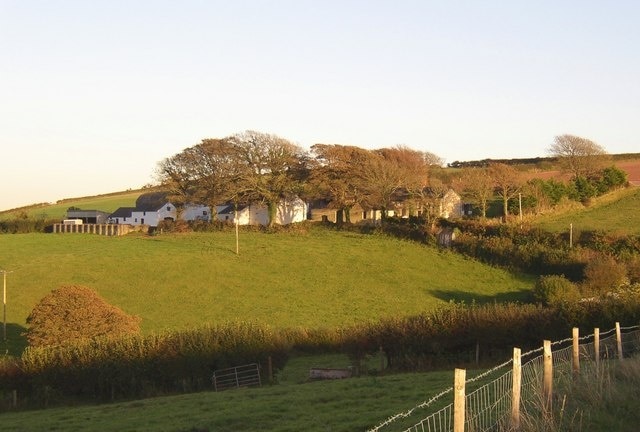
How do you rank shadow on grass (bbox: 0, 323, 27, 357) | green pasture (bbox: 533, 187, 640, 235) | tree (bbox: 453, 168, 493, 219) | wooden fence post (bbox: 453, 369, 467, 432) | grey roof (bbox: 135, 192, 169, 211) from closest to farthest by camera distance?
wooden fence post (bbox: 453, 369, 467, 432) → shadow on grass (bbox: 0, 323, 27, 357) → green pasture (bbox: 533, 187, 640, 235) → tree (bbox: 453, 168, 493, 219) → grey roof (bbox: 135, 192, 169, 211)

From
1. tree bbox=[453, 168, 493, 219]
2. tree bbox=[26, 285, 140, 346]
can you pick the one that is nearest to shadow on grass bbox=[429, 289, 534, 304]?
tree bbox=[453, 168, 493, 219]

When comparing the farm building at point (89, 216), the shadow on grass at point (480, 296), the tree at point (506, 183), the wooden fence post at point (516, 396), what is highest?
the tree at point (506, 183)

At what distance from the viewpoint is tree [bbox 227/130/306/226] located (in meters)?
84.7

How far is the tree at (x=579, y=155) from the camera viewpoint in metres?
93.1

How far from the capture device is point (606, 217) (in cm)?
7225

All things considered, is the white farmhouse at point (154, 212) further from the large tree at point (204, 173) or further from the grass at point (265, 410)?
the grass at point (265, 410)

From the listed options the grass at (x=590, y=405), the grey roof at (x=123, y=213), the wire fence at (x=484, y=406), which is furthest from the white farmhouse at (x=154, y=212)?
the grass at (x=590, y=405)

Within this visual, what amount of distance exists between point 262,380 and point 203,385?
98.7 inches

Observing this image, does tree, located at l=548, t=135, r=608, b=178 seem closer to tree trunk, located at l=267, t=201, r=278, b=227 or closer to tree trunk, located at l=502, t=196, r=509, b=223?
A: tree trunk, located at l=502, t=196, r=509, b=223

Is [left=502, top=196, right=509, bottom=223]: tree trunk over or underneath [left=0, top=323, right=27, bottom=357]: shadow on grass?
over

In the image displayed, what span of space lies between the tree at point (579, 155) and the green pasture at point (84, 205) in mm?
67813

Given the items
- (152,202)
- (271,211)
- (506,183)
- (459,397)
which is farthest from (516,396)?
(152,202)

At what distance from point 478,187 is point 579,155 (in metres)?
25.2

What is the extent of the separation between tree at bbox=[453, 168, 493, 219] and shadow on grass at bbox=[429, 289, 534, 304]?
20.9m
